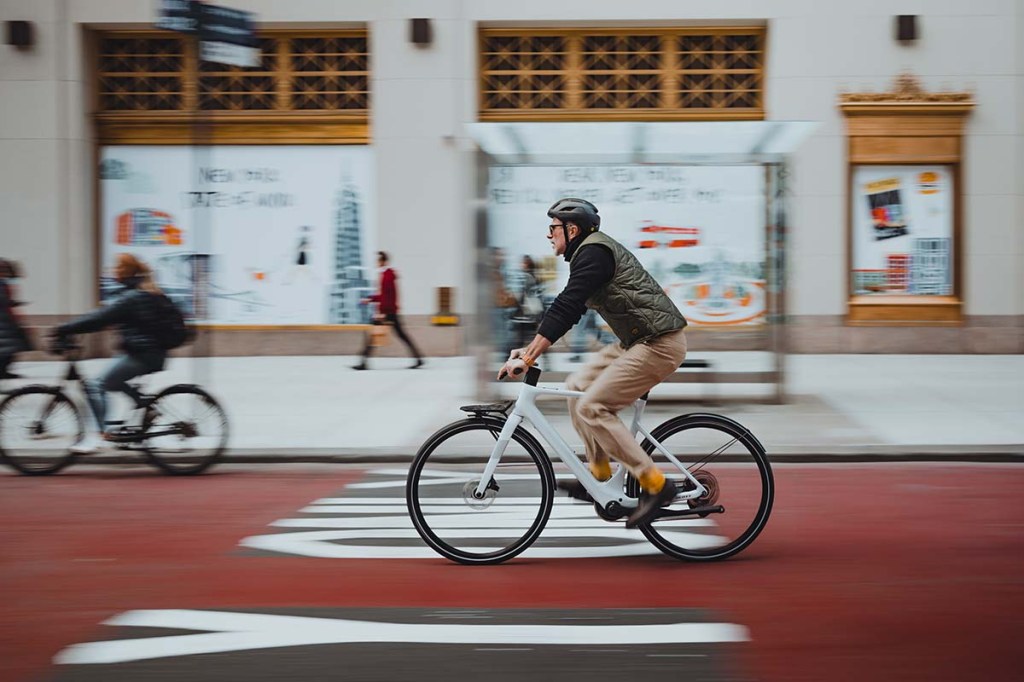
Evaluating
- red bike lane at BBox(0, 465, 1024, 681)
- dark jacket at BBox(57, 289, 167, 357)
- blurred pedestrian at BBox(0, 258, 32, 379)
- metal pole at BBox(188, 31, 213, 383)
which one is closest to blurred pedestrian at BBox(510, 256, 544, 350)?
dark jacket at BBox(57, 289, 167, 357)

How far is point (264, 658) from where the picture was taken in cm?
452

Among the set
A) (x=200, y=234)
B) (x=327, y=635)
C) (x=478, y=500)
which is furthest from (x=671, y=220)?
(x=327, y=635)

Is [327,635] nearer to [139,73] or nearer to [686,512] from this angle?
[686,512]

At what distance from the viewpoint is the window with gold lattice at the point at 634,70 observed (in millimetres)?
18328

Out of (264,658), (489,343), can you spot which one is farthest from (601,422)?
(489,343)

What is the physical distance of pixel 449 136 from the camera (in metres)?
18.1

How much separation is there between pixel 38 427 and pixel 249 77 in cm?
1068

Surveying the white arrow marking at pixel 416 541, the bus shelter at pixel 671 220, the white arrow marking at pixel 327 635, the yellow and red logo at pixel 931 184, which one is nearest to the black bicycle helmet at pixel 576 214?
the white arrow marking at pixel 416 541

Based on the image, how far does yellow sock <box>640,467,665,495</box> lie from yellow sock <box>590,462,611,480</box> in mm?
213

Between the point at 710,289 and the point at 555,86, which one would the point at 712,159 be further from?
the point at 555,86

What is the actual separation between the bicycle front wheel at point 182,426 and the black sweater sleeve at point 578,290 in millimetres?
3942

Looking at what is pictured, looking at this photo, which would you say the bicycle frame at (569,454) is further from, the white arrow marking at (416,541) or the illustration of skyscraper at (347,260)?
the illustration of skyscraper at (347,260)

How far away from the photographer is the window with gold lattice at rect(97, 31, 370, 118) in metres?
18.5

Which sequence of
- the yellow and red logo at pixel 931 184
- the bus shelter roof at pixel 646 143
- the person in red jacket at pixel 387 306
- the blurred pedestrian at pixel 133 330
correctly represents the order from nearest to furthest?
1. the blurred pedestrian at pixel 133 330
2. the bus shelter roof at pixel 646 143
3. the person in red jacket at pixel 387 306
4. the yellow and red logo at pixel 931 184
